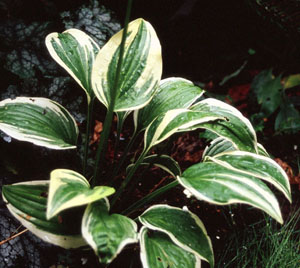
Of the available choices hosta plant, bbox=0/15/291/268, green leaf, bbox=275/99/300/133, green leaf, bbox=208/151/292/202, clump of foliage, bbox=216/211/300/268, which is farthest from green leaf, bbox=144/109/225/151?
green leaf, bbox=275/99/300/133

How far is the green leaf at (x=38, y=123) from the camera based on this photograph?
3.46 ft

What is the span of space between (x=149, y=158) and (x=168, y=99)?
0.23 m

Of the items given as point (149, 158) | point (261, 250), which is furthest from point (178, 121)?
point (261, 250)

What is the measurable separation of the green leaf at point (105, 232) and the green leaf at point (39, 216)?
0.39ft

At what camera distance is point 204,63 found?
228 cm

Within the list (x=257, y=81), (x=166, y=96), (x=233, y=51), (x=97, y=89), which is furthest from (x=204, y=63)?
(x=97, y=89)

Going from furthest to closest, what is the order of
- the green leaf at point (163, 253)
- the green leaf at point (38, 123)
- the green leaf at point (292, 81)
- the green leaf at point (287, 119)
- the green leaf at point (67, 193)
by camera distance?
the green leaf at point (292, 81) → the green leaf at point (287, 119) → the green leaf at point (38, 123) → the green leaf at point (163, 253) → the green leaf at point (67, 193)

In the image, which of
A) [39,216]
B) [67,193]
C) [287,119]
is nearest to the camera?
[67,193]

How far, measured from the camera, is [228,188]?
90 cm

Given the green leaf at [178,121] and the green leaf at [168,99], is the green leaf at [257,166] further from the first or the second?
the green leaf at [168,99]

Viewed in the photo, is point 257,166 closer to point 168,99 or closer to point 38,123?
point 168,99

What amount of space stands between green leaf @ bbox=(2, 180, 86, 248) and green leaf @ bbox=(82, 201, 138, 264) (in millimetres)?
118

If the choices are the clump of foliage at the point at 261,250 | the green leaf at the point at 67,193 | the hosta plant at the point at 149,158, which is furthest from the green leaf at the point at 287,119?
the green leaf at the point at 67,193

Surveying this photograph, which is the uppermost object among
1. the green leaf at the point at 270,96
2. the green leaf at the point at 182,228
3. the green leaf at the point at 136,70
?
the green leaf at the point at 136,70
